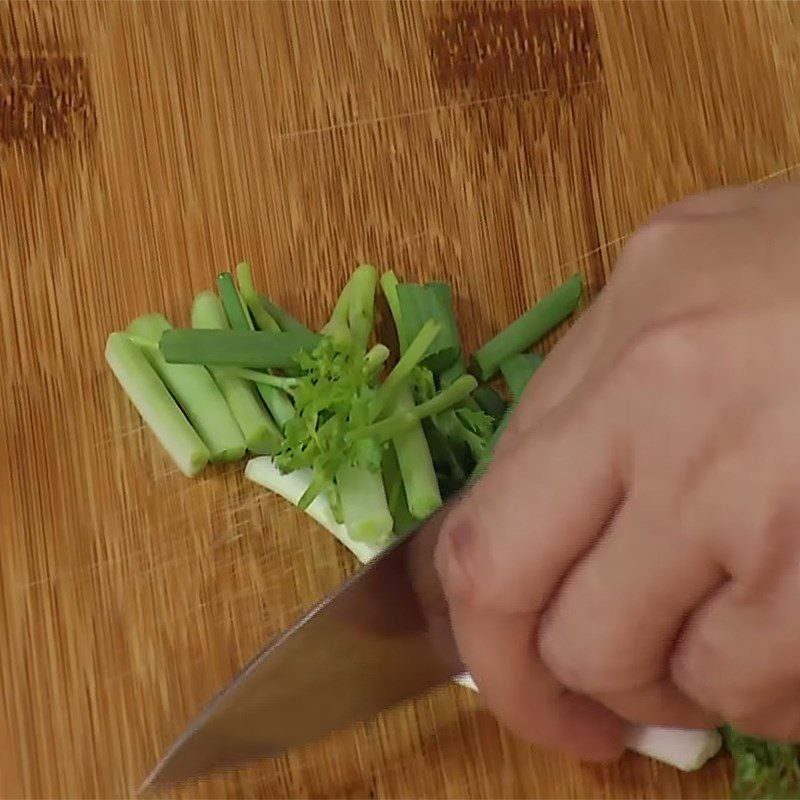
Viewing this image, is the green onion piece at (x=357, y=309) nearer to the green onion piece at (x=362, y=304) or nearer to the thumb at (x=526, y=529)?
the green onion piece at (x=362, y=304)

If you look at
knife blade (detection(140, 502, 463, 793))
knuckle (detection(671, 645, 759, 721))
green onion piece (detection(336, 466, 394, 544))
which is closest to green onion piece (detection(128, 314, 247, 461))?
green onion piece (detection(336, 466, 394, 544))

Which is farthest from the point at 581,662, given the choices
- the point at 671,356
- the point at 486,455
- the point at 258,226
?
the point at 258,226

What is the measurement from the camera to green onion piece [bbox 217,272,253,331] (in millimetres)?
1158

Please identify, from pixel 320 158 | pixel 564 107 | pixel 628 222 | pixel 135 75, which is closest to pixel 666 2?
pixel 564 107

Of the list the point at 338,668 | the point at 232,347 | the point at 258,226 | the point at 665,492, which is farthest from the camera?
the point at 258,226

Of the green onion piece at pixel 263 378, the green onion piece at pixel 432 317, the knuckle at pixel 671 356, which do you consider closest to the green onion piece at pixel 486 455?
the green onion piece at pixel 432 317

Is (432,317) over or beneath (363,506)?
over

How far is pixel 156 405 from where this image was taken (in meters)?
1.13

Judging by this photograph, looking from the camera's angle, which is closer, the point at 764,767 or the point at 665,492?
the point at 665,492

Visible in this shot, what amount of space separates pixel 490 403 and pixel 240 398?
0.28m

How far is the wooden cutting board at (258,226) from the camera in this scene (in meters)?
1.09

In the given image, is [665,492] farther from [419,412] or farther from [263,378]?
[263,378]

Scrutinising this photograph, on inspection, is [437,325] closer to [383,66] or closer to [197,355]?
[197,355]

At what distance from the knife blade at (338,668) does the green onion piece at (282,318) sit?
1.05 feet
